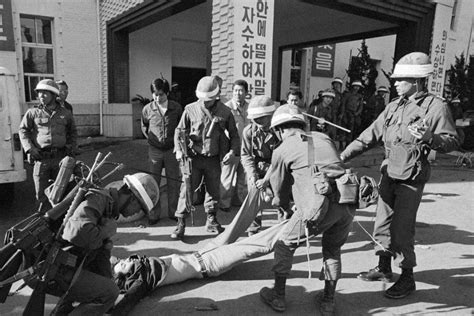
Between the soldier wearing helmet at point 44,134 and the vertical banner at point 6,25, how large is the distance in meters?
6.66

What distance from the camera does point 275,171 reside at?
9.21 feet

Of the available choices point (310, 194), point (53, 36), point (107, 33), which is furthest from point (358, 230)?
point (53, 36)

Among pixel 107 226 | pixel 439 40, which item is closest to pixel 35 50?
pixel 107 226

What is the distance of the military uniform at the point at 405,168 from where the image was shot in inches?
114

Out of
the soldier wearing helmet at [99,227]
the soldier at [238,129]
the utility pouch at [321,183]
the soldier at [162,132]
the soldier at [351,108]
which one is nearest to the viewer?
the soldier wearing helmet at [99,227]

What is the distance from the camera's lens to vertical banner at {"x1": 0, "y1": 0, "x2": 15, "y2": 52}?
9.40 metres

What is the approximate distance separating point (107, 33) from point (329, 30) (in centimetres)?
675

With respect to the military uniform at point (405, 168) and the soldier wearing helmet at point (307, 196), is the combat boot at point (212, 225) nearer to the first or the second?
the soldier wearing helmet at point (307, 196)

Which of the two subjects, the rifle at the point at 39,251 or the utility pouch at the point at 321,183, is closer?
the rifle at the point at 39,251

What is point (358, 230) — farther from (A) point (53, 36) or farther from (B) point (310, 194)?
(A) point (53, 36)

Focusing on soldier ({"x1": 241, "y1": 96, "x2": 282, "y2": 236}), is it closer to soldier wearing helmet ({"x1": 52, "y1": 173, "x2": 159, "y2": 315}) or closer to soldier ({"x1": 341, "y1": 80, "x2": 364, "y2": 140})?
soldier wearing helmet ({"x1": 52, "y1": 173, "x2": 159, "y2": 315})

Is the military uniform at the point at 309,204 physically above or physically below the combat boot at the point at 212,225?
above

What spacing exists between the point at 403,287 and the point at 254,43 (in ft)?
13.6

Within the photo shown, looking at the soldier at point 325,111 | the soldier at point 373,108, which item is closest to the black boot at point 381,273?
the soldier at point 325,111
